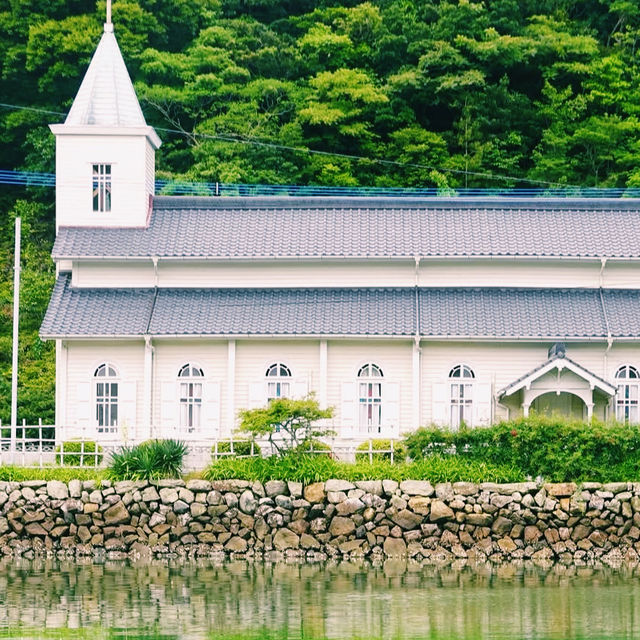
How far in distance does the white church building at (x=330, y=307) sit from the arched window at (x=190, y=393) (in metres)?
0.04

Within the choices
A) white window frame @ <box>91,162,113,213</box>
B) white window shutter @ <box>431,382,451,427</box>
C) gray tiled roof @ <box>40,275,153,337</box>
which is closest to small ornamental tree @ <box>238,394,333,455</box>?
white window shutter @ <box>431,382,451,427</box>

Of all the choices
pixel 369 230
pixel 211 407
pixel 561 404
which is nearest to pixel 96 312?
pixel 211 407

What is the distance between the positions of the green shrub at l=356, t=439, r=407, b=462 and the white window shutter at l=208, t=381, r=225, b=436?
4.82m

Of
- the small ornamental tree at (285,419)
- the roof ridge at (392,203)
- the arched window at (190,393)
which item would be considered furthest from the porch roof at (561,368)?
the arched window at (190,393)

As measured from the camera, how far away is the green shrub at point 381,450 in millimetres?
41625

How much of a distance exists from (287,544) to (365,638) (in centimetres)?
936

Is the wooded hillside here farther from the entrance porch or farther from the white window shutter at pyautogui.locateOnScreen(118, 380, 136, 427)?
the entrance porch

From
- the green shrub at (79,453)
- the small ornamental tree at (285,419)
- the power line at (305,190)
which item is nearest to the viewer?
the small ornamental tree at (285,419)

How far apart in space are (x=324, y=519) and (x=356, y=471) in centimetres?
154

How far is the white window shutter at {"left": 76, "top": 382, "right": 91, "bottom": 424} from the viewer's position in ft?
151

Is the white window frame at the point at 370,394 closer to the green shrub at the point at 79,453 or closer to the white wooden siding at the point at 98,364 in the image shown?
the white wooden siding at the point at 98,364

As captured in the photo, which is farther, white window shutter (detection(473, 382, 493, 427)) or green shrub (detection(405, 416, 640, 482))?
white window shutter (detection(473, 382, 493, 427))

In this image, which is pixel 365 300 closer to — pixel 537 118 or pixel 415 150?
pixel 415 150

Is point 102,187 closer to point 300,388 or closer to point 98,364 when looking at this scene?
point 98,364
